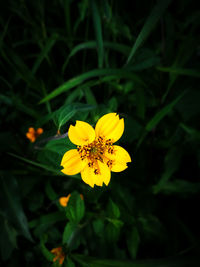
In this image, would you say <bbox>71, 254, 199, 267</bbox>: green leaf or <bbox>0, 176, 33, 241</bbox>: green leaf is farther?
<bbox>0, 176, 33, 241</bbox>: green leaf

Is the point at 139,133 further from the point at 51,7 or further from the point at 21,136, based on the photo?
the point at 51,7

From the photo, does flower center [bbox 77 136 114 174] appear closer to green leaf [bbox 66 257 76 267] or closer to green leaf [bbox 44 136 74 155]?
green leaf [bbox 44 136 74 155]

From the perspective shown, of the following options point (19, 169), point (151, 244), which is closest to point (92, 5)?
point (19, 169)

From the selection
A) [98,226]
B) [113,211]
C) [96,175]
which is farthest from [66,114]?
[98,226]

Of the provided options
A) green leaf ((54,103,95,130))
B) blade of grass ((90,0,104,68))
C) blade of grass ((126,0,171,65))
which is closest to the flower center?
green leaf ((54,103,95,130))

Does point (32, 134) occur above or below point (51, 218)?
above

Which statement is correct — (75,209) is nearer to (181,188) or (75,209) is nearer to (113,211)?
(113,211)

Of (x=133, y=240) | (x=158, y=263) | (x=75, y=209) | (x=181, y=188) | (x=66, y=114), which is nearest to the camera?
(x=66, y=114)
